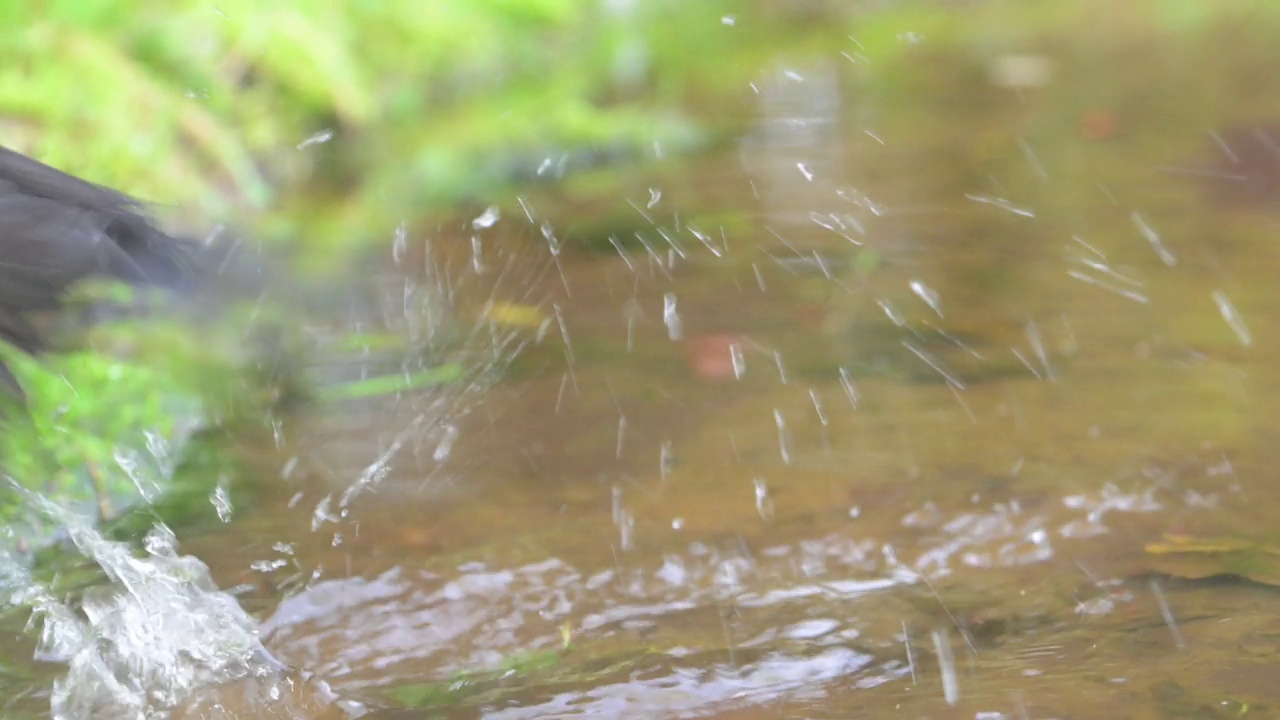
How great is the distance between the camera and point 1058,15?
22.3 feet

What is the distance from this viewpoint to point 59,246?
172cm

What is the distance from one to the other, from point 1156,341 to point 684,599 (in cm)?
134

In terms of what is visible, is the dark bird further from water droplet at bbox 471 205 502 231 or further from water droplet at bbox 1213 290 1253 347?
water droplet at bbox 1213 290 1253 347

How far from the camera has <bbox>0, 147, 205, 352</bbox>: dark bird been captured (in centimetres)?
173

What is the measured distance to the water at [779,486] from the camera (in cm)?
158

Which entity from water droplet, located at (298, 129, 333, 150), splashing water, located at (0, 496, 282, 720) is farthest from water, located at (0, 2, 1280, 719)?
water droplet, located at (298, 129, 333, 150)

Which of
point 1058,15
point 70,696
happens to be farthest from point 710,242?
point 1058,15

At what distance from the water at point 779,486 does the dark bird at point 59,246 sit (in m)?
0.45

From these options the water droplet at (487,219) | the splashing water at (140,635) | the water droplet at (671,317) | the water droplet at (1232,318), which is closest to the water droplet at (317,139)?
the water droplet at (487,219)

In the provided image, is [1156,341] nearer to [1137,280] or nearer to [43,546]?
[1137,280]

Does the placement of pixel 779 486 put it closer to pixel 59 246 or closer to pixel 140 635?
pixel 140 635

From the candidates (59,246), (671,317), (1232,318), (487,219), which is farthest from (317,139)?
(1232,318)

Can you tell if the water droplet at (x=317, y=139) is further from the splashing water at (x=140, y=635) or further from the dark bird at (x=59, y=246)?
the splashing water at (x=140, y=635)

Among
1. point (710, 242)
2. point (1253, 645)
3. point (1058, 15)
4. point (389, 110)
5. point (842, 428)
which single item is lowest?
point (1253, 645)
